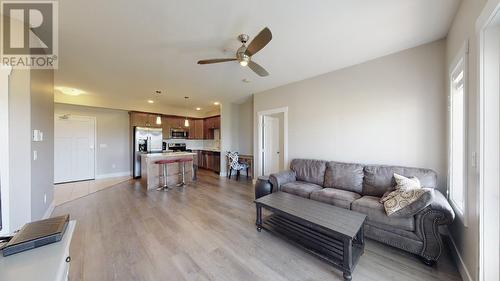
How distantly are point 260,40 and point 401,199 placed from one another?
2.40m

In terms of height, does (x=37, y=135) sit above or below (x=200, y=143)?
above

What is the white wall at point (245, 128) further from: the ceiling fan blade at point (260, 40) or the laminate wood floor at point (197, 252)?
the ceiling fan blade at point (260, 40)

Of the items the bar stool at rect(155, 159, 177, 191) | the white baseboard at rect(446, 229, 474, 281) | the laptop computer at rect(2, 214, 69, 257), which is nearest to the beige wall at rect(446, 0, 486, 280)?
the white baseboard at rect(446, 229, 474, 281)

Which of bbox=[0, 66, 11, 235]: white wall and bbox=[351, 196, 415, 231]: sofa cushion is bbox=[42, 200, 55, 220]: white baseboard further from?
bbox=[351, 196, 415, 231]: sofa cushion

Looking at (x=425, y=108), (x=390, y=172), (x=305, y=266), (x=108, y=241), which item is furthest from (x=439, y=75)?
(x=108, y=241)

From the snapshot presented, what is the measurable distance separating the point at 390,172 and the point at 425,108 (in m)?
1.05

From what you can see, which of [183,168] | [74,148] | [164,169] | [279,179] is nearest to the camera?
[279,179]

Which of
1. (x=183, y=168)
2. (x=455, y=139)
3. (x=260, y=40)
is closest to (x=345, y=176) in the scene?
(x=455, y=139)

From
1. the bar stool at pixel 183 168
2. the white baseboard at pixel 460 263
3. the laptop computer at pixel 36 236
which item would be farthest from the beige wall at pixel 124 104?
the white baseboard at pixel 460 263

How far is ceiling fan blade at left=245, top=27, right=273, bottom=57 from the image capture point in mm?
1874

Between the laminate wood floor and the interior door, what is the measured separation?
217 cm

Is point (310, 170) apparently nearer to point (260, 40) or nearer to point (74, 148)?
point (260, 40)

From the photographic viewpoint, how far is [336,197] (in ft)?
8.54

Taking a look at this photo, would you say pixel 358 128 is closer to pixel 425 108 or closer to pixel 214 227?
pixel 425 108
